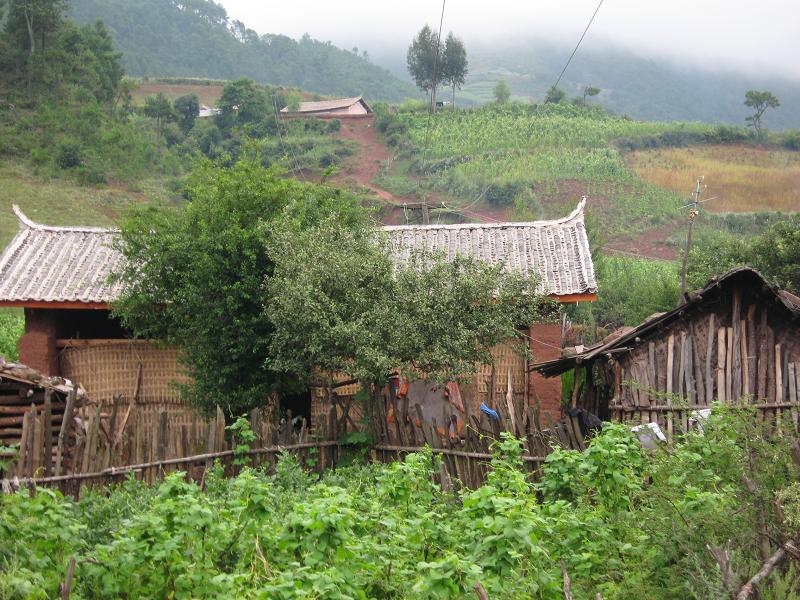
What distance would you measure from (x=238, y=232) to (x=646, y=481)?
628 cm

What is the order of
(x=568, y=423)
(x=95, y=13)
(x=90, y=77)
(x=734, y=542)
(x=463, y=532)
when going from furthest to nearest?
(x=95, y=13)
(x=90, y=77)
(x=568, y=423)
(x=463, y=532)
(x=734, y=542)

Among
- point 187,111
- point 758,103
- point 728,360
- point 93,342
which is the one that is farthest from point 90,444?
point 758,103

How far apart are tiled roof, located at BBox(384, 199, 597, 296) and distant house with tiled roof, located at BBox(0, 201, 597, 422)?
16 millimetres

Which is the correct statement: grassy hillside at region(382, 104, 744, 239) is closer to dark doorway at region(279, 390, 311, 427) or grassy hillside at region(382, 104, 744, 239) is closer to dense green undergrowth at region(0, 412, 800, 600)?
dark doorway at region(279, 390, 311, 427)

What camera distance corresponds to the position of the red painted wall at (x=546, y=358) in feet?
44.8

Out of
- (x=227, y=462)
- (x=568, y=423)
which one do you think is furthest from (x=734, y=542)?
(x=227, y=462)

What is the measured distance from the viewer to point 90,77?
45094 millimetres

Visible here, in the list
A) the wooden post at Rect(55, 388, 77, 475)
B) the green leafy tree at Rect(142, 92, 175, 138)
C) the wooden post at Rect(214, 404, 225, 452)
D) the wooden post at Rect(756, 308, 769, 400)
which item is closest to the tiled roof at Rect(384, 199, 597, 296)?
the wooden post at Rect(756, 308, 769, 400)

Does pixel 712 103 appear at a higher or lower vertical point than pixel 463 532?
higher

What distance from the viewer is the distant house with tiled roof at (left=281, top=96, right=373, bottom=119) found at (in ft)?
203

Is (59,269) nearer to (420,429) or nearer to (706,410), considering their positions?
(420,429)

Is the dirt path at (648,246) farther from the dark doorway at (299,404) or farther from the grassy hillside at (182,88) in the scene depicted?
the grassy hillside at (182,88)

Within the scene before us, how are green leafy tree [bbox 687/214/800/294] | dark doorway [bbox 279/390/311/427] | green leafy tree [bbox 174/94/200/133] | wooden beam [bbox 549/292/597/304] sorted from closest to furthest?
1. wooden beam [bbox 549/292/597/304]
2. dark doorway [bbox 279/390/311/427]
3. green leafy tree [bbox 687/214/800/294]
4. green leafy tree [bbox 174/94/200/133]

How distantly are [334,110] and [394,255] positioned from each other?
5277 cm
